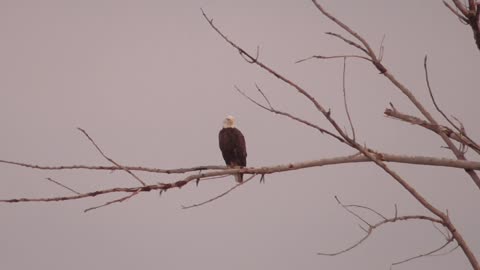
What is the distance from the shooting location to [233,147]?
32.8 ft

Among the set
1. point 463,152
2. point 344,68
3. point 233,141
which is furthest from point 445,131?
point 233,141

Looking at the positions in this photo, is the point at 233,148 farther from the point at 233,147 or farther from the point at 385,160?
the point at 385,160

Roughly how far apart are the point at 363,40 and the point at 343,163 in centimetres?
45

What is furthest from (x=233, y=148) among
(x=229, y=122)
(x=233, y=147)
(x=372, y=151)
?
(x=372, y=151)

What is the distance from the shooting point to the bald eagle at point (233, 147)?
393 inches

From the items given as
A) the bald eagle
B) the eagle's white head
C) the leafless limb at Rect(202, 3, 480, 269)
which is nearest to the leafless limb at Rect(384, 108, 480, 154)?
the leafless limb at Rect(202, 3, 480, 269)

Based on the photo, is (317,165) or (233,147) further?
(233,147)

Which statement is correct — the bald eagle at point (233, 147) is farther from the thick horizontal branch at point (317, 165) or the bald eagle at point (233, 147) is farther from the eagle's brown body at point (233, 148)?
the thick horizontal branch at point (317, 165)

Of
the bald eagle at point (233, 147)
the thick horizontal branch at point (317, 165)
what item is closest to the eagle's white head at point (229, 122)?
the bald eagle at point (233, 147)

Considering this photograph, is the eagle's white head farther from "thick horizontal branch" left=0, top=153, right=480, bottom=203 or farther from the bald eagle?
"thick horizontal branch" left=0, top=153, right=480, bottom=203

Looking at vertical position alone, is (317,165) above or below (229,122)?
below

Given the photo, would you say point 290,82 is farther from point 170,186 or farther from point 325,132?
point 170,186

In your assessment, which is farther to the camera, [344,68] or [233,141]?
[233,141]

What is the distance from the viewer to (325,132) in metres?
1.91
